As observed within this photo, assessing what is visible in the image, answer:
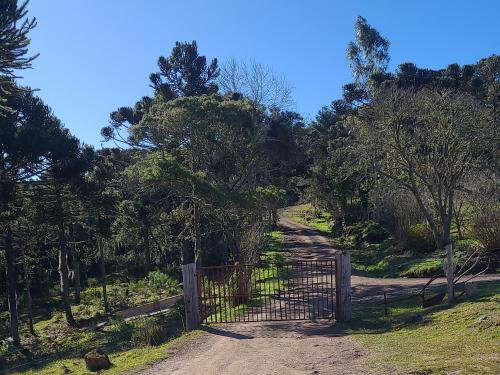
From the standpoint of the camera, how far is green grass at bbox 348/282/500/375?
6152mm

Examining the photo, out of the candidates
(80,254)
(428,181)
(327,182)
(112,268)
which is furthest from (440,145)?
(112,268)

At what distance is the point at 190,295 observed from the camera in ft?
38.9

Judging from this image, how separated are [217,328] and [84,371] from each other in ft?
9.80

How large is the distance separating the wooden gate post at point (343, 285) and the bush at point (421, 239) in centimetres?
1230

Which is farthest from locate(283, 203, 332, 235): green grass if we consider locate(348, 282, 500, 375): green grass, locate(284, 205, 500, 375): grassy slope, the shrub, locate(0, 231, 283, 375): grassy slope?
locate(348, 282, 500, 375): green grass

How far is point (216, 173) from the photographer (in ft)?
77.7

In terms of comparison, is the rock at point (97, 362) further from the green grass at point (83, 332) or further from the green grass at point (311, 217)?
the green grass at point (311, 217)

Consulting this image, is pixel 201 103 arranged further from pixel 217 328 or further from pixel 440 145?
pixel 217 328

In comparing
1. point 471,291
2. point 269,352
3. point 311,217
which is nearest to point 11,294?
point 269,352

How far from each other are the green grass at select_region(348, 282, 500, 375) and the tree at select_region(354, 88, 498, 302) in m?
9.98

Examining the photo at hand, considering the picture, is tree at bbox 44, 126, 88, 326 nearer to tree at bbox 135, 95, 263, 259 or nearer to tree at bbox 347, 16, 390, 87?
tree at bbox 135, 95, 263, 259

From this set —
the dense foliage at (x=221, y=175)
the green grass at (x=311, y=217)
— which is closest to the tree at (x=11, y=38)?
the dense foliage at (x=221, y=175)

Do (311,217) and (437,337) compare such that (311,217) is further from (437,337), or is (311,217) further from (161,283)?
(437,337)

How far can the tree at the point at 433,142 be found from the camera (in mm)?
21000
